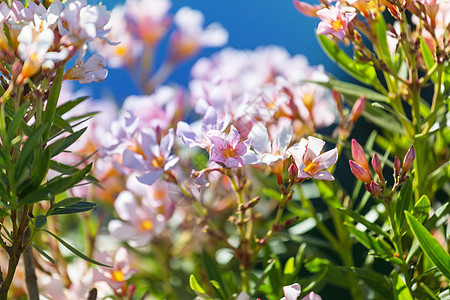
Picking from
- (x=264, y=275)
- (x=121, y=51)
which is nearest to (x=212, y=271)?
(x=264, y=275)

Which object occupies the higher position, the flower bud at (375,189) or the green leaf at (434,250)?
the flower bud at (375,189)

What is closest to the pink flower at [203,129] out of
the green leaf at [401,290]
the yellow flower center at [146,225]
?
the green leaf at [401,290]

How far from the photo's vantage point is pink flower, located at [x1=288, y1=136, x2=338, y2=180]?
52 cm

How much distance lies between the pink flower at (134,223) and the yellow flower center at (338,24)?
0.45 metres

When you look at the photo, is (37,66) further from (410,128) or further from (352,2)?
(410,128)

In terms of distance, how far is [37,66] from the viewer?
45 cm

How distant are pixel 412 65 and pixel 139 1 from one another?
1.04 meters

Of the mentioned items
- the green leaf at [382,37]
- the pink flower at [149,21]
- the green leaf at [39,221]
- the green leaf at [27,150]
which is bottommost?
the green leaf at [39,221]

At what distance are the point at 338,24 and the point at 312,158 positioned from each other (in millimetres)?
159

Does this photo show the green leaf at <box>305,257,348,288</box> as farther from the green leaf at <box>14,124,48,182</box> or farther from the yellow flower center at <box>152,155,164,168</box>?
the green leaf at <box>14,124,48,182</box>

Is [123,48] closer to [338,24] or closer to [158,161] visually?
[158,161]

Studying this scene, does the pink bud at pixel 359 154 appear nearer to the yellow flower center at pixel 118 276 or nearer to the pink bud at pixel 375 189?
the pink bud at pixel 375 189

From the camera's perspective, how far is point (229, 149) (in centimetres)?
55

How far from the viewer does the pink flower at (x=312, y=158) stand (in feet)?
1.72
